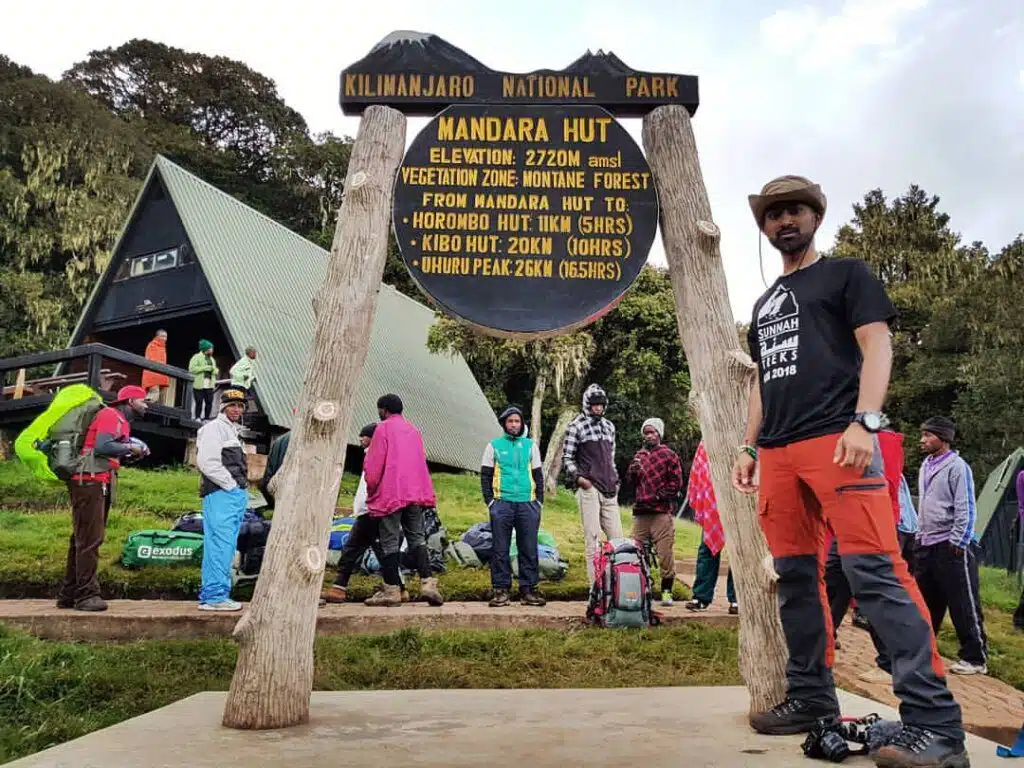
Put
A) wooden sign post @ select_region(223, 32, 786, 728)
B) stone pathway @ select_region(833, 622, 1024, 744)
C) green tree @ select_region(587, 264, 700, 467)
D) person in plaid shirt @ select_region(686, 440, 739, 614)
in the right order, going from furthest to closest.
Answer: green tree @ select_region(587, 264, 700, 467), person in plaid shirt @ select_region(686, 440, 739, 614), stone pathway @ select_region(833, 622, 1024, 744), wooden sign post @ select_region(223, 32, 786, 728)

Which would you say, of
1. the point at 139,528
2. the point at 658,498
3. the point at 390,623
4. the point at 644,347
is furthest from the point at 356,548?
the point at 644,347

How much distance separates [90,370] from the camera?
521 inches

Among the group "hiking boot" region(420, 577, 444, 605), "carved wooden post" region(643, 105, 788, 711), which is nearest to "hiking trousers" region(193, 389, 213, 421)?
"hiking boot" region(420, 577, 444, 605)

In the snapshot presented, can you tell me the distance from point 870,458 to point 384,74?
3.02 m

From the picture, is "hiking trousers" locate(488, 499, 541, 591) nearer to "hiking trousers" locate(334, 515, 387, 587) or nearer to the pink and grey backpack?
the pink and grey backpack

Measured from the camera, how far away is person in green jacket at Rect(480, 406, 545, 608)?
711 centimetres

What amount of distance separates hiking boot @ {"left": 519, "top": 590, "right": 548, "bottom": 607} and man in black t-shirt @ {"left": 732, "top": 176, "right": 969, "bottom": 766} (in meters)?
4.15

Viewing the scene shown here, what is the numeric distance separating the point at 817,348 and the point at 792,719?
1419mm

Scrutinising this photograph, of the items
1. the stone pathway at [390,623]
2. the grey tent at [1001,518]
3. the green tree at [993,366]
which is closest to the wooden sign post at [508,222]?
the stone pathway at [390,623]

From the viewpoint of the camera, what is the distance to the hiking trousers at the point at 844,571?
7.98 ft

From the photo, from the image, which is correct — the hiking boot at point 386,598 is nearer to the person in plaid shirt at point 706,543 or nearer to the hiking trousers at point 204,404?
the person in plaid shirt at point 706,543

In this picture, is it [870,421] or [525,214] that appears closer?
[870,421]

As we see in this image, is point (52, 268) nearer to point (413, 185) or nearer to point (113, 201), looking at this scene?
point (113, 201)

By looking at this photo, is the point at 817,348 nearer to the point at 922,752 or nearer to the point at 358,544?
the point at 922,752
